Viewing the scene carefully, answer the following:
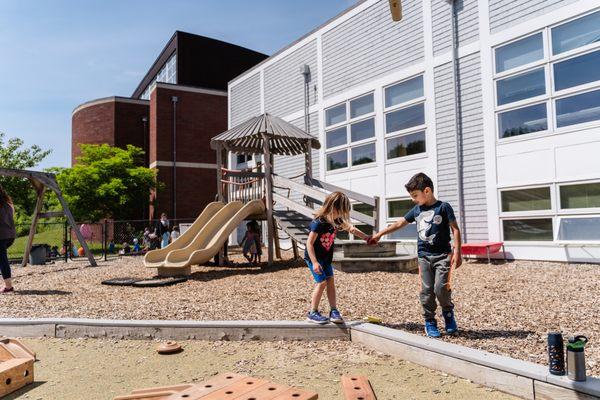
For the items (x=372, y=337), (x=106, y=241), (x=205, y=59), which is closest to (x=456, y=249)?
(x=372, y=337)

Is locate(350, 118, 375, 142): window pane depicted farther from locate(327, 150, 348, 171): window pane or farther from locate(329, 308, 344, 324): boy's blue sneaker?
locate(329, 308, 344, 324): boy's blue sneaker

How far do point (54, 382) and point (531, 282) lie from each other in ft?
23.0

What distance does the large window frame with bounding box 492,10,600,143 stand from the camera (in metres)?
9.28

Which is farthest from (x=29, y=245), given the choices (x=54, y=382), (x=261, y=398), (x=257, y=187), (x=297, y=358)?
(x=261, y=398)

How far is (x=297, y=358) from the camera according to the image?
3.86m

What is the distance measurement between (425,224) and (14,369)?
11.9ft

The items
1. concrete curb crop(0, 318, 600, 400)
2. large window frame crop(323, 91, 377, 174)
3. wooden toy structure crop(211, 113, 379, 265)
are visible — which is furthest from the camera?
large window frame crop(323, 91, 377, 174)

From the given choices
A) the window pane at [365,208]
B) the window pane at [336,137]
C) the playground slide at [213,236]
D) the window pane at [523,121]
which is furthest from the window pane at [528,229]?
the window pane at [336,137]

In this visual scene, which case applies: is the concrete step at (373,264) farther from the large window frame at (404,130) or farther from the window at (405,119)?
the window at (405,119)

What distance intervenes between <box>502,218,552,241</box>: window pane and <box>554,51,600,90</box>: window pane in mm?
3075

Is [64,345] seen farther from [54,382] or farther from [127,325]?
[54,382]

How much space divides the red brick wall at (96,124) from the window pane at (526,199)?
26874mm

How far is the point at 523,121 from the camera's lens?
10414 millimetres

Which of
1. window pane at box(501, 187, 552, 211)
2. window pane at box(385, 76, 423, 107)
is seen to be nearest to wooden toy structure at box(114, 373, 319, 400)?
window pane at box(501, 187, 552, 211)
